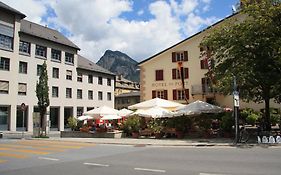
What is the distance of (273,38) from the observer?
2048cm

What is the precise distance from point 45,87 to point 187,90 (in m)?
19.5

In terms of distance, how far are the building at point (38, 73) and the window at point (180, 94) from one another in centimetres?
1759

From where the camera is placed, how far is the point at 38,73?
161 feet

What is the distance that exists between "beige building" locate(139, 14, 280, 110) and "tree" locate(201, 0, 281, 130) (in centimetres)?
1916

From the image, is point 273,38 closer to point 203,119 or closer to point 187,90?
point 203,119

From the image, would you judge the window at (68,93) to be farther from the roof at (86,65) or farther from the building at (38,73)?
the roof at (86,65)

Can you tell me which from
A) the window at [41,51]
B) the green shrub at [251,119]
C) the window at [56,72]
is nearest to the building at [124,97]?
the window at [56,72]

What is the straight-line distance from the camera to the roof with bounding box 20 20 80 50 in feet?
161

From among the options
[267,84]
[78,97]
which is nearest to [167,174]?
[267,84]

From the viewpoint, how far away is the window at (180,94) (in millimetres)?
43294

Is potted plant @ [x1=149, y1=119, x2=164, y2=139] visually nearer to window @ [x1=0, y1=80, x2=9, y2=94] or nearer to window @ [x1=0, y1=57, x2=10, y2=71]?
window @ [x1=0, y1=80, x2=9, y2=94]

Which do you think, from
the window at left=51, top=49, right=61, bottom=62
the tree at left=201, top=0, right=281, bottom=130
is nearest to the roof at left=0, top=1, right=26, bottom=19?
the window at left=51, top=49, right=61, bottom=62

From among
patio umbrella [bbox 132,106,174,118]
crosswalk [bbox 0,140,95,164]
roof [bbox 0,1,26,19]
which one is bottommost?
crosswalk [bbox 0,140,95,164]

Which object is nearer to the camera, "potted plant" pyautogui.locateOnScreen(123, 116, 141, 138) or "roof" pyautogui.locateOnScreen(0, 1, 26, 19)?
"potted plant" pyautogui.locateOnScreen(123, 116, 141, 138)
